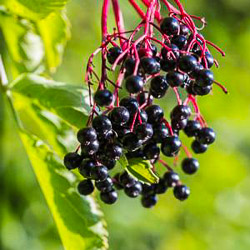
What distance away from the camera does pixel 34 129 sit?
4164 mm

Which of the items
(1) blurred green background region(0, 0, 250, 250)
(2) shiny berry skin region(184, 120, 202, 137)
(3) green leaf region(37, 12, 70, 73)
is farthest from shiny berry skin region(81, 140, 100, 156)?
(1) blurred green background region(0, 0, 250, 250)

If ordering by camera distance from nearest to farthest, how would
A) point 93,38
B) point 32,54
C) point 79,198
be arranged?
1. point 79,198
2. point 32,54
3. point 93,38

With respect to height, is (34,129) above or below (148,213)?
above

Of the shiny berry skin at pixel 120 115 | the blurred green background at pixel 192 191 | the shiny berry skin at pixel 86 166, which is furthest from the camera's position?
the blurred green background at pixel 192 191

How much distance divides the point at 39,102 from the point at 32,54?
533 mm

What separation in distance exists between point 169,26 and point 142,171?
0.45m

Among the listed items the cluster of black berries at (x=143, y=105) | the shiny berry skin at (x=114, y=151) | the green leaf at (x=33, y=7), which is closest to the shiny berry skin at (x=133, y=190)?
the cluster of black berries at (x=143, y=105)

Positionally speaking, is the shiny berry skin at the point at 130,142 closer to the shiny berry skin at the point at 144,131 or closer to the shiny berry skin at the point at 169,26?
the shiny berry skin at the point at 144,131

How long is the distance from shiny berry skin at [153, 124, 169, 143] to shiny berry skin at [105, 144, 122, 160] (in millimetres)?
176

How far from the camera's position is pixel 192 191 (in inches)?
172

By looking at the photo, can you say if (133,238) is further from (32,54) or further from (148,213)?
(32,54)

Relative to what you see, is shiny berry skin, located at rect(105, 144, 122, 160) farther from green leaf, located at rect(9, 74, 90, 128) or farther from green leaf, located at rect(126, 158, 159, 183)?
green leaf, located at rect(9, 74, 90, 128)

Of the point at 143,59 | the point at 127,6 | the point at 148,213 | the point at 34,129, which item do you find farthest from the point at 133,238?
the point at 143,59

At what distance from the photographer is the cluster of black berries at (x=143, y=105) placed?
1511 mm
